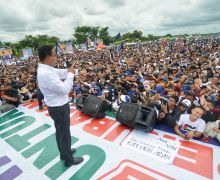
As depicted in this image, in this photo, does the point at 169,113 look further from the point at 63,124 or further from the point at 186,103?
the point at 63,124

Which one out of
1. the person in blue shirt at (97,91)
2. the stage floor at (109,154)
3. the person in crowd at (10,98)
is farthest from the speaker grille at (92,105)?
the person in crowd at (10,98)

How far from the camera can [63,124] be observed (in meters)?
2.35

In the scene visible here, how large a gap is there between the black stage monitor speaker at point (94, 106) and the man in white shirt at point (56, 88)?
6.25ft

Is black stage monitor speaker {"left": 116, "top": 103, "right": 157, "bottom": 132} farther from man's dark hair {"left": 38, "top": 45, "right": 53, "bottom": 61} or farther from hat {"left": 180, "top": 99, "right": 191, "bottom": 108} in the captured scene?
man's dark hair {"left": 38, "top": 45, "right": 53, "bottom": 61}

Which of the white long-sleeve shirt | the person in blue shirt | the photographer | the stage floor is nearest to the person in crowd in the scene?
the stage floor

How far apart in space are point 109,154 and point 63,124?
1.24 m

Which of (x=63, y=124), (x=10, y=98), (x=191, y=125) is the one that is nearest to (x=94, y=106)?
(x=63, y=124)

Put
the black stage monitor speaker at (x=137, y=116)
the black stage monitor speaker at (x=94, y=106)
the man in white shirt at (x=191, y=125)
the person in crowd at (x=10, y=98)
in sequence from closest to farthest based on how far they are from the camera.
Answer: the man in white shirt at (x=191, y=125) → the black stage monitor speaker at (x=137, y=116) → the black stage monitor speaker at (x=94, y=106) → the person in crowd at (x=10, y=98)

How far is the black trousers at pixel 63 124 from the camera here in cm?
226

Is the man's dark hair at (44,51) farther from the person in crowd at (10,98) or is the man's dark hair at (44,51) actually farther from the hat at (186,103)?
the person in crowd at (10,98)

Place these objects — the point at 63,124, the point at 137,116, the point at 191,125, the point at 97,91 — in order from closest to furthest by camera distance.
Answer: the point at 63,124, the point at 191,125, the point at 137,116, the point at 97,91

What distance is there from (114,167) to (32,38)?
55892 millimetres

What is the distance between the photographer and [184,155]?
9.66ft

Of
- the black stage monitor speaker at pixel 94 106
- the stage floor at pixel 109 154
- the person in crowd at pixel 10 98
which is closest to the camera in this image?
the stage floor at pixel 109 154
